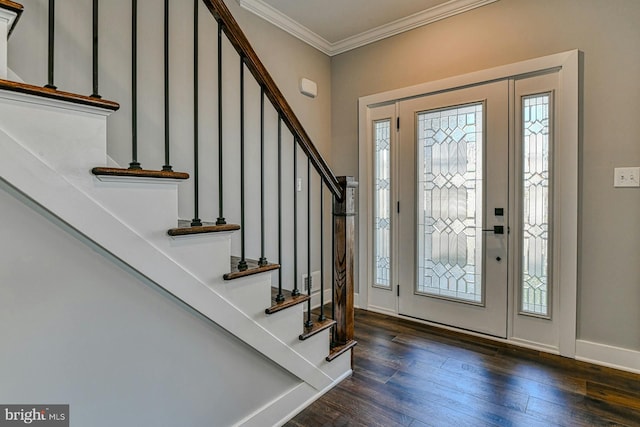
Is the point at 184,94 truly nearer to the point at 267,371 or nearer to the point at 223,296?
the point at 223,296

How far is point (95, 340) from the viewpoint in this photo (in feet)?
3.62

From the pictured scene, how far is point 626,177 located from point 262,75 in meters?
2.34

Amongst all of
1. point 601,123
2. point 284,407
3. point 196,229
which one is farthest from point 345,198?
point 601,123

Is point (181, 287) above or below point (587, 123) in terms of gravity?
below

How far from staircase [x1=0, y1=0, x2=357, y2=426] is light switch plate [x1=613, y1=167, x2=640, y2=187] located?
173cm

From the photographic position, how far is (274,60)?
2.90 meters

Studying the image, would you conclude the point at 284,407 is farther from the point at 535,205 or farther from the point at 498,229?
the point at 535,205

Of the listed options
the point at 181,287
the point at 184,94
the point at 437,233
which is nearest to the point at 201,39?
the point at 184,94

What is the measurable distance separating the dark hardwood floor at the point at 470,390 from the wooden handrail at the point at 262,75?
120 centimetres

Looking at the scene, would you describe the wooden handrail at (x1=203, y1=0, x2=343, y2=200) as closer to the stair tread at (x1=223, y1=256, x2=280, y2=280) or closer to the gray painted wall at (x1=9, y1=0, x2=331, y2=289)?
the stair tread at (x1=223, y1=256, x2=280, y2=280)

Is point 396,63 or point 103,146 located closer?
point 103,146

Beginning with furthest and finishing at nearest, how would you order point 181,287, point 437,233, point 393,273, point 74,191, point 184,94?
point 393,273, point 437,233, point 184,94, point 181,287, point 74,191

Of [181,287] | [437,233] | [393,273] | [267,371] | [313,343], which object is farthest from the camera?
[393,273]

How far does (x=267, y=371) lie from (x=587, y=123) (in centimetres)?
256
